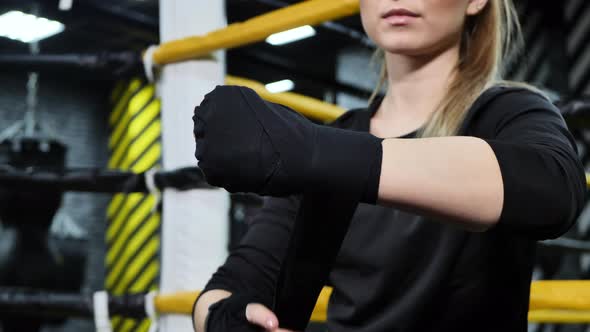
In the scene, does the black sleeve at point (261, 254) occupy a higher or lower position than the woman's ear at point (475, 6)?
lower

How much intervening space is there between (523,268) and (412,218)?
124 mm

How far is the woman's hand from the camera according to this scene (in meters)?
0.52

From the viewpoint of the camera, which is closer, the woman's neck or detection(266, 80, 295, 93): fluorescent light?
the woman's neck

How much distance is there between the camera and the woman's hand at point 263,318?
519mm

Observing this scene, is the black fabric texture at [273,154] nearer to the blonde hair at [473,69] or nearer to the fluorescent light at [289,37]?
the blonde hair at [473,69]

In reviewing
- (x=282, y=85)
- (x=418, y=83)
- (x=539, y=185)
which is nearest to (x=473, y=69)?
(x=418, y=83)

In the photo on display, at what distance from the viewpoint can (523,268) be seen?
0.71m

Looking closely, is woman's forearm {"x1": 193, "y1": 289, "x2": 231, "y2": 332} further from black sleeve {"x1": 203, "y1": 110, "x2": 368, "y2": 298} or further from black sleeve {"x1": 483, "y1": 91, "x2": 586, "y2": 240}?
black sleeve {"x1": 483, "y1": 91, "x2": 586, "y2": 240}

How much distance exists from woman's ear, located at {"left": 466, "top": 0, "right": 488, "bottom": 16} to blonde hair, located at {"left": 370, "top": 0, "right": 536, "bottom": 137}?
1 centimetres

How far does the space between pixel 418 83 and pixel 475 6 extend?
0.11m

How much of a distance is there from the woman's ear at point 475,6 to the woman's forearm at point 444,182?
0.42 metres

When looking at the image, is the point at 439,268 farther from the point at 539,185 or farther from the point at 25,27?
the point at 25,27

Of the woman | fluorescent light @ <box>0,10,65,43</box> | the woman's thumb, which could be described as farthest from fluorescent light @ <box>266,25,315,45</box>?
the woman's thumb

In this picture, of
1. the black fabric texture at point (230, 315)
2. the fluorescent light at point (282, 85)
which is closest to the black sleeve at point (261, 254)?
the black fabric texture at point (230, 315)
